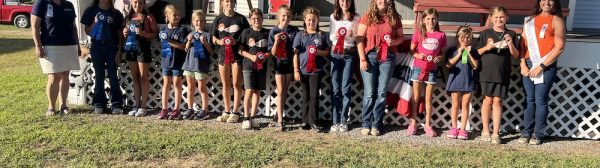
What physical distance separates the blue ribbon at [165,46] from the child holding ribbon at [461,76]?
2902 millimetres

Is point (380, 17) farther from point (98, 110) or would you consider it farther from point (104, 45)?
point (98, 110)

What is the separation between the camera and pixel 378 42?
5293 mm

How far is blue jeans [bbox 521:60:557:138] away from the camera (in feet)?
17.0

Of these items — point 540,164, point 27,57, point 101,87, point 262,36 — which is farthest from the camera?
point 27,57

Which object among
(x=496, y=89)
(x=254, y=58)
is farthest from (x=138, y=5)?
(x=496, y=89)

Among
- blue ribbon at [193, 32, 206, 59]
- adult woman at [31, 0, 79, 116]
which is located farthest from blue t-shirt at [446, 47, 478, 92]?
adult woman at [31, 0, 79, 116]

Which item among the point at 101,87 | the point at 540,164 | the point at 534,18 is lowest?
the point at 540,164

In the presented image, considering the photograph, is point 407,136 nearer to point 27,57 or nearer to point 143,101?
point 143,101

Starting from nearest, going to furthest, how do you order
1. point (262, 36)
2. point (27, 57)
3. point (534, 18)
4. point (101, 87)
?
point (534, 18), point (262, 36), point (101, 87), point (27, 57)

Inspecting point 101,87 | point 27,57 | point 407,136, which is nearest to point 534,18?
point 407,136

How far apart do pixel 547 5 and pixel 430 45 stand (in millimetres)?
1105

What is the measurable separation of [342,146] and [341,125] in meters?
0.64

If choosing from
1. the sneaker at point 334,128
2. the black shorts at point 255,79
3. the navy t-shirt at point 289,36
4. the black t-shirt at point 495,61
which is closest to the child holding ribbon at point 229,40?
the black shorts at point 255,79

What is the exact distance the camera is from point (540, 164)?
4.79m
